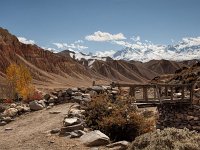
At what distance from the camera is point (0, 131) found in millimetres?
16844

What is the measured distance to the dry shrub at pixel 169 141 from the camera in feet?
29.5

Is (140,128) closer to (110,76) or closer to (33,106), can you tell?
(33,106)

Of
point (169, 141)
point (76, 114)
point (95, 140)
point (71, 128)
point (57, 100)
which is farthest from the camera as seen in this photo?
point (57, 100)

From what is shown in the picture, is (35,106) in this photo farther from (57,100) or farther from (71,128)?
(71,128)

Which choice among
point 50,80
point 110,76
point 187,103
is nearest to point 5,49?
point 50,80

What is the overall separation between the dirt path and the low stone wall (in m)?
9.27

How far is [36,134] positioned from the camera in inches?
580

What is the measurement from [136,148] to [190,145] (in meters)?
1.34

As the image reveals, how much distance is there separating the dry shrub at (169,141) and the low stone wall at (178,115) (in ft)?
53.5

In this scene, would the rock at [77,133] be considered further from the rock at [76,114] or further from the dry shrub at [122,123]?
the rock at [76,114]

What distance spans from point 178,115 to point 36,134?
13887 millimetres

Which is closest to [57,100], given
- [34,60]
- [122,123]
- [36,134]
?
[36,134]

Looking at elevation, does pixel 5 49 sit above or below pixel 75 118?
above

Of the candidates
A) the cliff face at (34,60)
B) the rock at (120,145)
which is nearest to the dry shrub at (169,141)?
the rock at (120,145)
